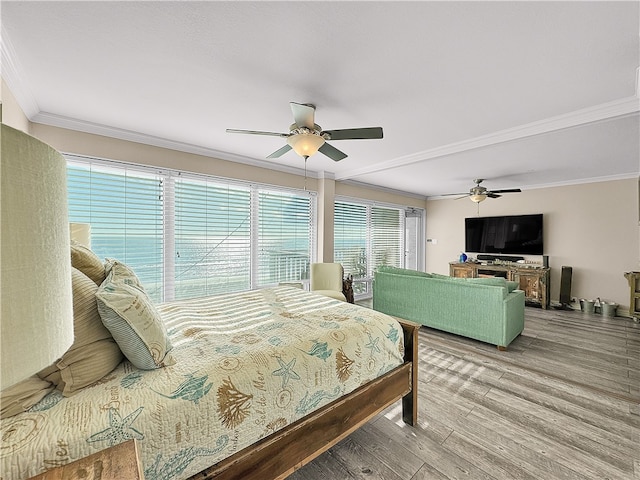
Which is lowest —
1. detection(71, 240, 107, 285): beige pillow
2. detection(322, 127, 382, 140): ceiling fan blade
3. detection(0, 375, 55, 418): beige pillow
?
detection(0, 375, 55, 418): beige pillow

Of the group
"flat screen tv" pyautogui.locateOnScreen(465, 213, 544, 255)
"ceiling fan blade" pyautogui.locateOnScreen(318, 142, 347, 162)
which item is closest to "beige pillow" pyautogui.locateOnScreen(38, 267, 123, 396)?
"ceiling fan blade" pyautogui.locateOnScreen(318, 142, 347, 162)

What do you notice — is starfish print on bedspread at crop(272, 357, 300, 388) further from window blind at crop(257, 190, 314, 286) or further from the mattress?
window blind at crop(257, 190, 314, 286)

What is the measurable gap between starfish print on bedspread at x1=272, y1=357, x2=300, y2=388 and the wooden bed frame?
0.73ft

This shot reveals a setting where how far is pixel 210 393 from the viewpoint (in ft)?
3.64

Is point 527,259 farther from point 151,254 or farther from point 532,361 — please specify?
point 151,254

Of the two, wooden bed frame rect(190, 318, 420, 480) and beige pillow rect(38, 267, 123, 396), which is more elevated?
beige pillow rect(38, 267, 123, 396)

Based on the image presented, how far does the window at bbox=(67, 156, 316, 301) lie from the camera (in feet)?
9.51

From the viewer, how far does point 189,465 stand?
3.37 feet

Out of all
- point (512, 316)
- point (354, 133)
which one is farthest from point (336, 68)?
point (512, 316)

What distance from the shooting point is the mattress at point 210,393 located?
873 millimetres

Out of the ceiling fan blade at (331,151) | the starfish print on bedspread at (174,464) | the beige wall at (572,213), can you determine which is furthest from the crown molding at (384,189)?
the starfish print on bedspread at (174,464)

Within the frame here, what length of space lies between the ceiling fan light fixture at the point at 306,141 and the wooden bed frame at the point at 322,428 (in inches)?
61.3

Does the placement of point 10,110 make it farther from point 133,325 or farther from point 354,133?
point 354,133

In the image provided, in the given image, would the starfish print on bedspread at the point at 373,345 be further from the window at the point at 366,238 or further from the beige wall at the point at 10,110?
the window at the point at 366,238
